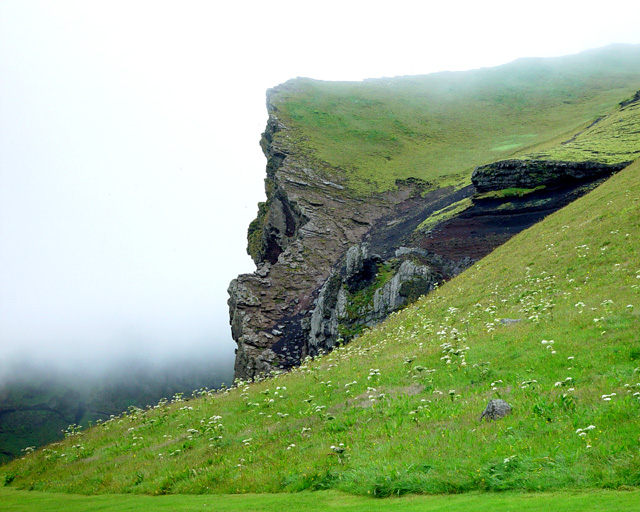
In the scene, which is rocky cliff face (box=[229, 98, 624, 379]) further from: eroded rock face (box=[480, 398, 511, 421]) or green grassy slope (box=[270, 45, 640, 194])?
green grassy slope (box=[270, 45, 640, 194])

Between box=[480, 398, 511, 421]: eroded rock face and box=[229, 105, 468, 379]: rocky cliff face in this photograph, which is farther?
box=[229, 105, 468, 379]: rocky cliff face

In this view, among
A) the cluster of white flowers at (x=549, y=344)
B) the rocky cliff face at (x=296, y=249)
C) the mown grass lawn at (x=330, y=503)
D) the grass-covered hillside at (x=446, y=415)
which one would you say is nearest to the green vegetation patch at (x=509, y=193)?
the rocky cliff face at (x=296, y=249)

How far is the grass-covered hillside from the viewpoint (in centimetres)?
786

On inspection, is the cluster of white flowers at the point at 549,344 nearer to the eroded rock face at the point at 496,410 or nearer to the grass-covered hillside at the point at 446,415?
the grass-covered hillside at the point at 446,415

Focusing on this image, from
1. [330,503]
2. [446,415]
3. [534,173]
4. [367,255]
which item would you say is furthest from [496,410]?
[534,173]

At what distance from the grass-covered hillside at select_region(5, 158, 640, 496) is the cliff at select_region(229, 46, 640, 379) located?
1559 centimetres

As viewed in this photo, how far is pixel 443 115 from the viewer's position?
401 ft

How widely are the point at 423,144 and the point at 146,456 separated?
103419mm

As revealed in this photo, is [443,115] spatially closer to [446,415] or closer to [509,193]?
[509,193]

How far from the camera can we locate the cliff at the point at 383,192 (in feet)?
141

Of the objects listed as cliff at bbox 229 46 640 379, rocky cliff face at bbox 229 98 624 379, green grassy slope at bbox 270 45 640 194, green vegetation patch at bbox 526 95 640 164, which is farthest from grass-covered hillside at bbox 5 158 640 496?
green grassy slope at bbox 270 45 640 194

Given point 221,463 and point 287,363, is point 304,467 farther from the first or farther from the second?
point 287,363

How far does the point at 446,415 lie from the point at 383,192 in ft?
239

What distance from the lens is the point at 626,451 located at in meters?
6.79
